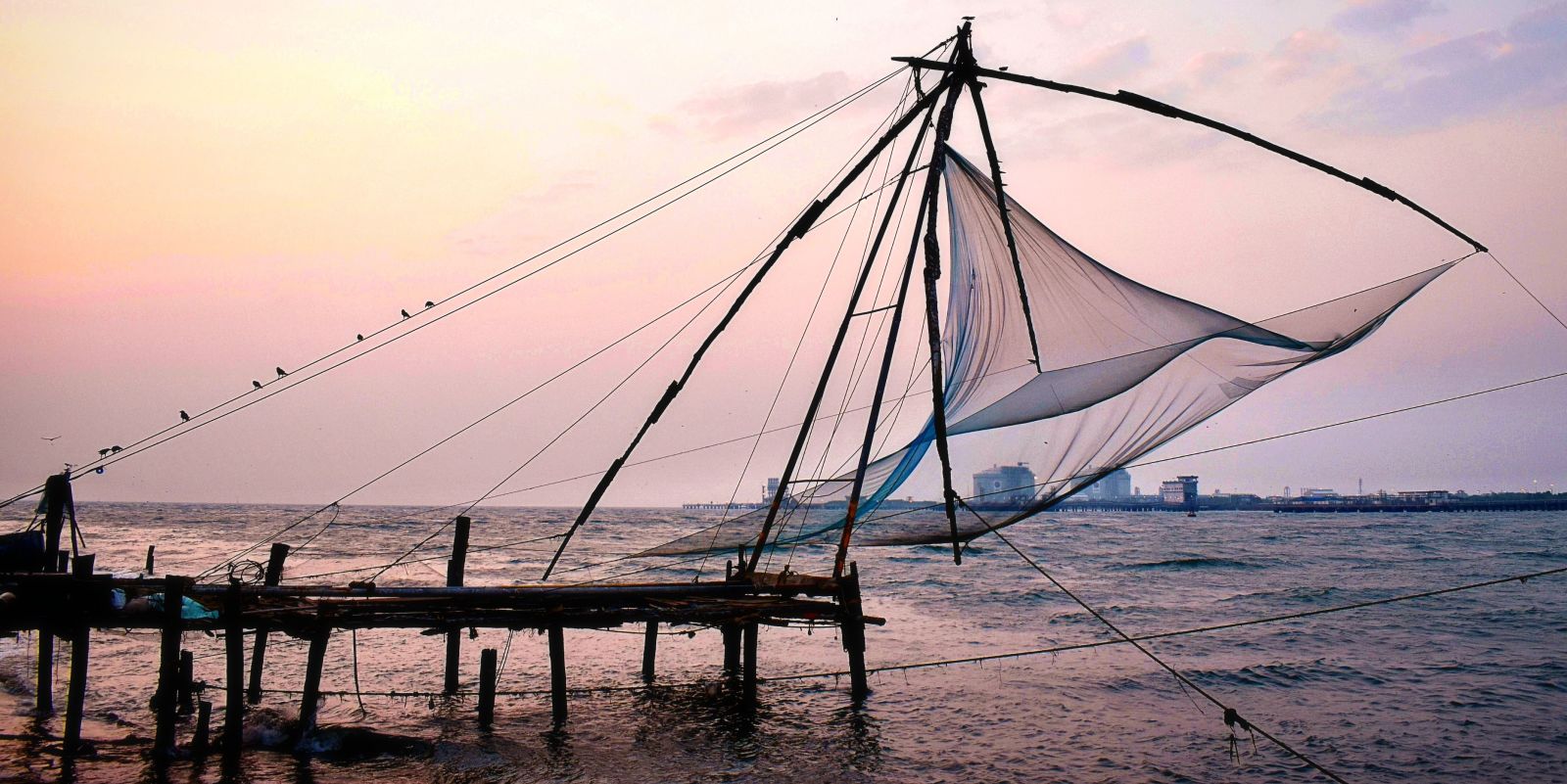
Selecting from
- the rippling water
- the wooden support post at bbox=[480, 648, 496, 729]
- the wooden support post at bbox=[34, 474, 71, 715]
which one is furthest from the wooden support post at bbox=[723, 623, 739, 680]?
the wooden support post at bbox=[34, 474, 71, 715]

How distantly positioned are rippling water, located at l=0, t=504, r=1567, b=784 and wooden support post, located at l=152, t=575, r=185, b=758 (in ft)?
1.27

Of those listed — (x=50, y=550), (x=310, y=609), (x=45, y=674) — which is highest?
(x=50, y=550)

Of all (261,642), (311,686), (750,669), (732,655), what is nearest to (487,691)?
(311,686)

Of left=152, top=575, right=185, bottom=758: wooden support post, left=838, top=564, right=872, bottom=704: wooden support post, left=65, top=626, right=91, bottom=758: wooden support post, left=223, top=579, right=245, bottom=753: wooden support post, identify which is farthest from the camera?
left=838, top=564, right=872, bottom=704: wooden support post

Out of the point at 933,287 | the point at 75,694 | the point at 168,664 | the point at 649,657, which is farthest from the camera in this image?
the point at 649,657

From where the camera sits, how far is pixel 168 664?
12562 mm

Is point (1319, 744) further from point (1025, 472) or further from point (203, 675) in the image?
point (203, 675)

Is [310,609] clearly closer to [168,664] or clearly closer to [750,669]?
[168,664]

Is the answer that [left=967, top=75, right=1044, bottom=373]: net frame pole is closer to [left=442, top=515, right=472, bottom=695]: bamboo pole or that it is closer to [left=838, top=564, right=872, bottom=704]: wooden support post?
[left=838, top=564, right=872, bottom=704]: wooden support post

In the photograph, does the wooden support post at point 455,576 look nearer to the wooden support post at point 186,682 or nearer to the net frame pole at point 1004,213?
the wooden support post at point 186,682

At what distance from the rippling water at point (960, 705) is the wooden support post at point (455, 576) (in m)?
0.61

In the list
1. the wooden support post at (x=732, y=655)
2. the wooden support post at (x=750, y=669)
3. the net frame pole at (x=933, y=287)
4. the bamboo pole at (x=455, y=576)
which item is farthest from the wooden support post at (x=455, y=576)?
the net frame pole at (x=933, y=287)

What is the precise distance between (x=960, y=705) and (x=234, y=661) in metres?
10.6

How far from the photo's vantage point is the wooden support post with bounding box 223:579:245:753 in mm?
12625
